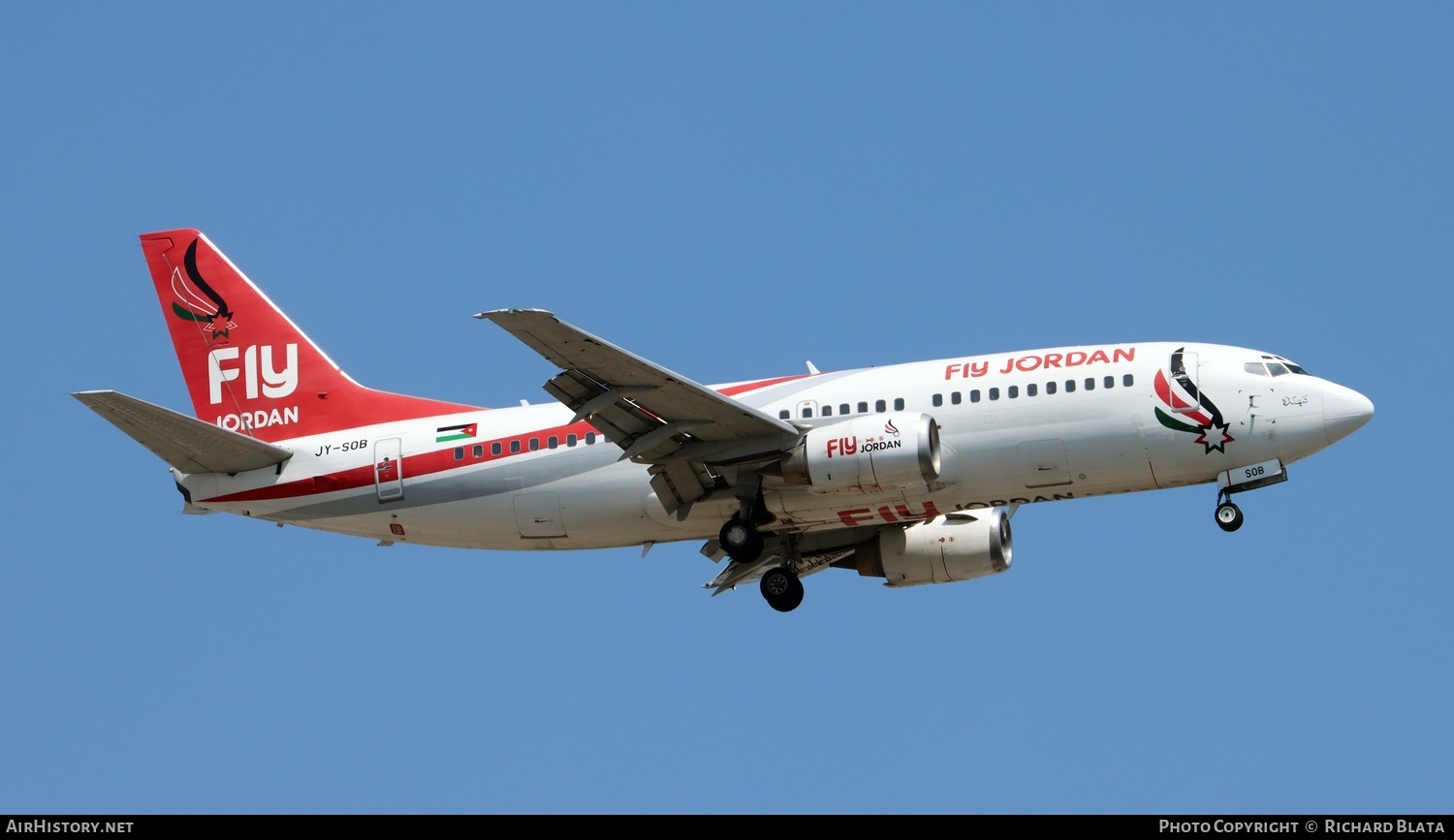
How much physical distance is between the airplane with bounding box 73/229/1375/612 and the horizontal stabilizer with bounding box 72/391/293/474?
2.0 inches

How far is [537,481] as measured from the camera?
42.5m

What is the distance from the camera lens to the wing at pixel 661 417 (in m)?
38.1

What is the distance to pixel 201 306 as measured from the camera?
155 feet

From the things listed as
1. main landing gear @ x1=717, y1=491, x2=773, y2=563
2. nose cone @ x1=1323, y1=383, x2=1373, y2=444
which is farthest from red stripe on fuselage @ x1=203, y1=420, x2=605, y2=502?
nose cone @ x1=1323, y1=383, x2=1373, y2=444

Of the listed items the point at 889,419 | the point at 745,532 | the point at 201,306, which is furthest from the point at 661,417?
the point at 201,306

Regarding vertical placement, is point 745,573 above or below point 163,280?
below

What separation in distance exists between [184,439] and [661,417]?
34.4 ft

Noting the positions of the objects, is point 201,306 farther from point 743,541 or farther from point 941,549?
point 941,549

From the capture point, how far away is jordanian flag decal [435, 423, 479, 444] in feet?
142

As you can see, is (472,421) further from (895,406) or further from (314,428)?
(895,406)

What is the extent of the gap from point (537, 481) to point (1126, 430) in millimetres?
12336

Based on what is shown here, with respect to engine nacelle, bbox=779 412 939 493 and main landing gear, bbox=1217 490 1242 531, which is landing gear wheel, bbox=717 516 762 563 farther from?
main landing gear, bbox=1217 490 1242 531
